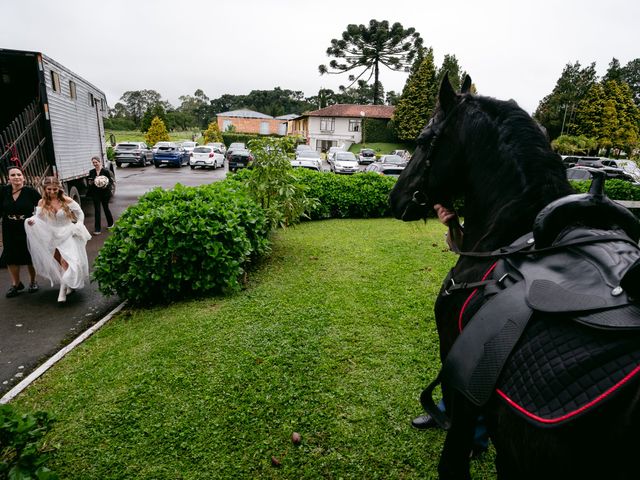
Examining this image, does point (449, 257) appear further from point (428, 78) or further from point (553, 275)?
point (428, 78)

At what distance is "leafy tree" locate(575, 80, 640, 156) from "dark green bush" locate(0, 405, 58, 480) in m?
47.7

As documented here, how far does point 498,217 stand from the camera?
195cm

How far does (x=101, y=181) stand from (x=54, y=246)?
14.3 feet

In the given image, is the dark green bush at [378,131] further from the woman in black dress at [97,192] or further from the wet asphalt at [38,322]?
the wet asphalt at [38,322]

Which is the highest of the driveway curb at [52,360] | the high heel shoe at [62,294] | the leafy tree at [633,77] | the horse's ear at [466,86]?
the leafy tree at [633,77]

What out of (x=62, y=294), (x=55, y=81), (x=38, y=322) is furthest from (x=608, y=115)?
(x=38, y=322)

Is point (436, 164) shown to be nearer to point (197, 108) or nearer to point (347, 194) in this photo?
point (347, 194)

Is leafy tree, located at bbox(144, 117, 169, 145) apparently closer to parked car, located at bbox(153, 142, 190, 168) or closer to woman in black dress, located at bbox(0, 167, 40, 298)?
parked car, located at bbox(153, 142, 190, 168)

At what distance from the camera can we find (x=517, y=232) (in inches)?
74.4

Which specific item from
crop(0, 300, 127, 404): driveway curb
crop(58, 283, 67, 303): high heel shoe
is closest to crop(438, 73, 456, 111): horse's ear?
crop(0, 300, 127, 404): driveway curb

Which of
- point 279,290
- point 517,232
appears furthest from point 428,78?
point 517,232

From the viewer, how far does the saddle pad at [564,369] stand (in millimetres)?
1174

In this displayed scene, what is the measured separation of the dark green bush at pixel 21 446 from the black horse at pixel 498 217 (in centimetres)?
240

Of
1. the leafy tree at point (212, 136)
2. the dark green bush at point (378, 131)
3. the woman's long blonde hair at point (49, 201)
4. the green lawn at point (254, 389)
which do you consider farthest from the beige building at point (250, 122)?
the green lawn at point (254, 389)
